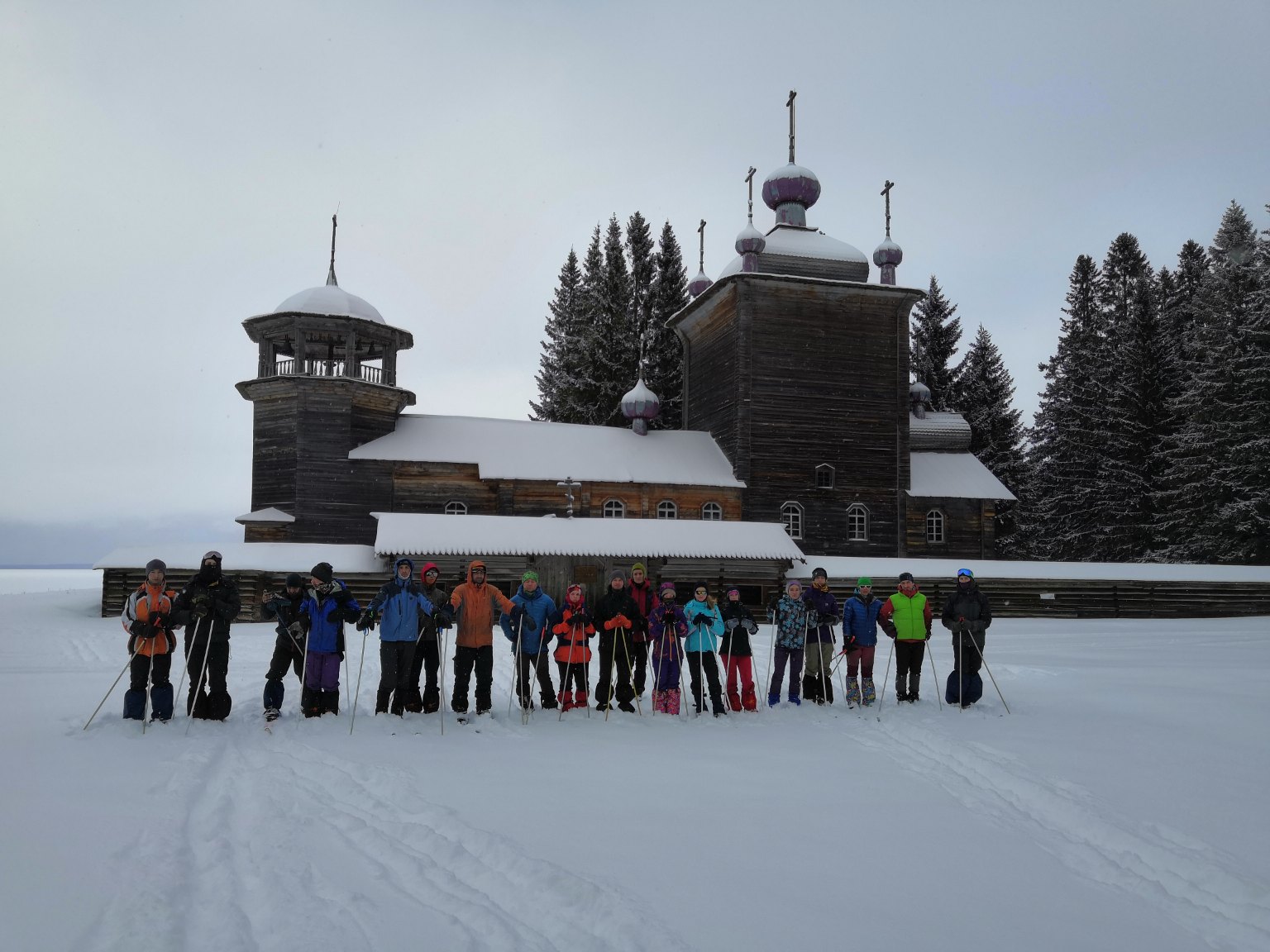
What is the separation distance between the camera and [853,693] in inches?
413

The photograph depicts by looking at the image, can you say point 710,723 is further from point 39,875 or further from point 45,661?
point 45,661

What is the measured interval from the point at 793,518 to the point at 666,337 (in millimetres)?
15671

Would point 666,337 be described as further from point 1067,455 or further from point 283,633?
point 283,633

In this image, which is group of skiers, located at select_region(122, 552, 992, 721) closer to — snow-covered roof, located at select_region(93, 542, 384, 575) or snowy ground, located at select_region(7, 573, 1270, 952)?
snowy ground, located at select_region(7, 573, 1270, 952)

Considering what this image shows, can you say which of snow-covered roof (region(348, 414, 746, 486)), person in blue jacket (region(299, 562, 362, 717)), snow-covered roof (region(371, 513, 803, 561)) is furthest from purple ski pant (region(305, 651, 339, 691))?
snow-covered roof (region(348, 414, 746, 486))

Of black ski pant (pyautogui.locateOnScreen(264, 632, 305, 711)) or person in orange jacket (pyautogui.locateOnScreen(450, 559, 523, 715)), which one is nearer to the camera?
black ski pant (pyautogui.locateOnScreen(264, 632, 305, 711))

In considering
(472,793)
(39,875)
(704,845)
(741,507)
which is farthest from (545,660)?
(741,507)

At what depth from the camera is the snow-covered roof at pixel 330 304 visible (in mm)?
27359

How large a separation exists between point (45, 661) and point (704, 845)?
12.9 meters

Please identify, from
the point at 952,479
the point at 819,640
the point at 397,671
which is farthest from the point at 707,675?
the point at 952,479

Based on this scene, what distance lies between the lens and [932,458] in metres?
33.0

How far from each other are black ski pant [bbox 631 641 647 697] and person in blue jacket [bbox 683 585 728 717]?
514 mm

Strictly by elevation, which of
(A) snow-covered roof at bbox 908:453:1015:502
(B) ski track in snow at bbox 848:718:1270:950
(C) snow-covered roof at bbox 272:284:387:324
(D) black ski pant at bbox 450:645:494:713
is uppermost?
(C) snow-covered roof at bbox 272:284:387:324

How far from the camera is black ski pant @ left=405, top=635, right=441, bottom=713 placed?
31.2 feet
